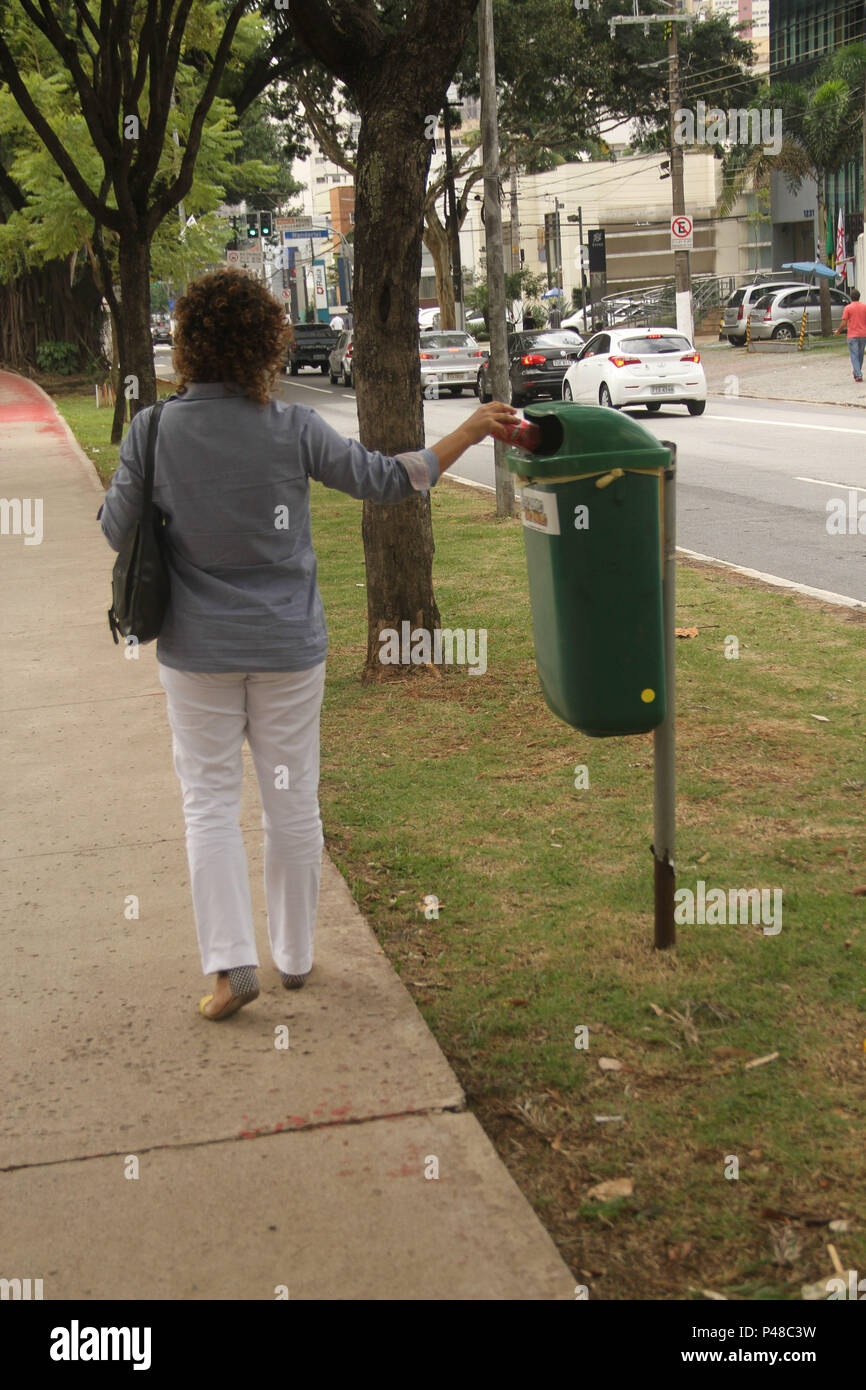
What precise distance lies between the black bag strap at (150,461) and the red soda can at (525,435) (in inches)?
33.0

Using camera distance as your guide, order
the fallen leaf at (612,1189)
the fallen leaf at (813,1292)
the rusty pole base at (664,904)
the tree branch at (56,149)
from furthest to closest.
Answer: the tree branch at (56,149)
the rusty pole base at (664,904)
the fallen leaf at (612,1189)
the fallen leaf at (813,1292)

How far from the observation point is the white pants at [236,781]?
3709 mm

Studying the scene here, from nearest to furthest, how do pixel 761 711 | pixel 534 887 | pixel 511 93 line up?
1. pixel 534 887
2. pixel 761 711
3. pixel 511 93

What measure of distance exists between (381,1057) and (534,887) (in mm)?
1149

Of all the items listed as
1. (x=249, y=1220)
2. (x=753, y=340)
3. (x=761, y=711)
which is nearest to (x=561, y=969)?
(x=249, y=1220)

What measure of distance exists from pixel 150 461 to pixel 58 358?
40467 millimetres

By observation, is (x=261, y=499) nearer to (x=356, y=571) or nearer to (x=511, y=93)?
(x=356, y=571)

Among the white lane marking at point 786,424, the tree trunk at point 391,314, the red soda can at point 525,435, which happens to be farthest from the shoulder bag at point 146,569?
the white lane marking at point 786,424

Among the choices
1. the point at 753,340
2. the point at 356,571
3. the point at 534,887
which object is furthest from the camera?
the point at 753,340

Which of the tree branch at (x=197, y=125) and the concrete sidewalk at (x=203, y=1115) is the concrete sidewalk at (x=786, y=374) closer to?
the tree branch at (x=197, y=125)

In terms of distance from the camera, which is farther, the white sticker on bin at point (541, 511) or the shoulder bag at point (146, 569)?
the white sticker on bin at point (541, 511)

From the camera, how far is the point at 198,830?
12.3 ft

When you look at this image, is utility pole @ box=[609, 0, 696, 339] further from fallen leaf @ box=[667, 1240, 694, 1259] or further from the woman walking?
fallen leaf @ box=[667, 1240, 694, 1259]

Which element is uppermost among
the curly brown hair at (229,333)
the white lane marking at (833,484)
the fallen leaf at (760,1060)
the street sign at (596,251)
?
the street sign at (596,251)
